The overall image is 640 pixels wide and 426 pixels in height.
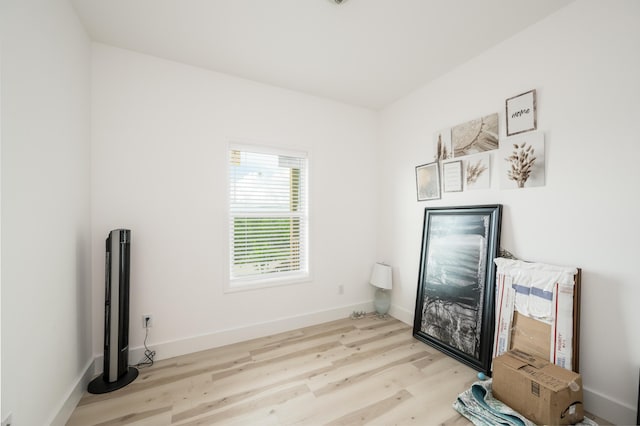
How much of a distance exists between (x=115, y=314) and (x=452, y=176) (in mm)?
3359

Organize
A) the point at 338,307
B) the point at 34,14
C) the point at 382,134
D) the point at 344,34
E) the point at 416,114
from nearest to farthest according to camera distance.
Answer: the point at 34,14 → the point at 344,34 → the point at 416,114 → the point at 338,307 → the point at 382,134

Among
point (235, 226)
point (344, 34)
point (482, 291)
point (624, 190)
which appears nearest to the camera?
point (624, 190)

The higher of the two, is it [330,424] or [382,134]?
[382,134]

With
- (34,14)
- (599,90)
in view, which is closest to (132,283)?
(34,14)

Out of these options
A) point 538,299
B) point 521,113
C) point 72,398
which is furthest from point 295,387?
point 521,113

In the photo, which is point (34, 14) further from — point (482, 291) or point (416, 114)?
point (482, 291)

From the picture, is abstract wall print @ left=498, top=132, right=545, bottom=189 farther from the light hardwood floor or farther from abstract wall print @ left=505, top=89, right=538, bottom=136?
the light hardwood floor

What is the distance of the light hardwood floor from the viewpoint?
1723mm

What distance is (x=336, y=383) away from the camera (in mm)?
2078

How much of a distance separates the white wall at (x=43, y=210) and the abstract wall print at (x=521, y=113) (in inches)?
130

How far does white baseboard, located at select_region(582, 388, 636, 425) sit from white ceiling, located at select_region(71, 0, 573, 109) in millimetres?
2796

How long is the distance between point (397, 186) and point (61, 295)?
3403 millimetres

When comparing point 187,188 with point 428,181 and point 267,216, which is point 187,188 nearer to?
point 267,216

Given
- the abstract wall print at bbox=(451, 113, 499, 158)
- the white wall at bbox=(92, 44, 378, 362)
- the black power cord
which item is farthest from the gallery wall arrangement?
the black power cord
